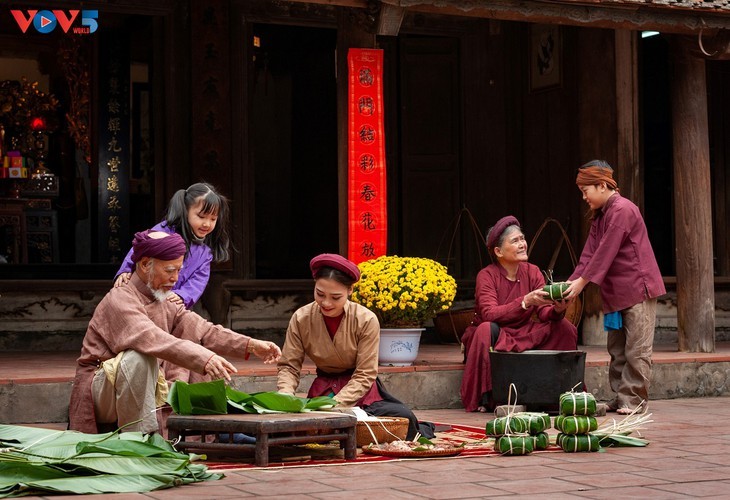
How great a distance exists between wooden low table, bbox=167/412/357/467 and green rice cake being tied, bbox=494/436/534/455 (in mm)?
731

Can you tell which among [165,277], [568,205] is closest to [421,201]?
[568,205]

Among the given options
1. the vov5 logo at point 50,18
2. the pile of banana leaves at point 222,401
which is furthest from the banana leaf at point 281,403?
the vov5 logo at point 50,18

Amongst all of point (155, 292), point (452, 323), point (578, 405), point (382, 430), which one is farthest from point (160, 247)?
point (452, 323)

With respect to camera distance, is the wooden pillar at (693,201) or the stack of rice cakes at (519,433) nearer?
the stack of rice cakes at (519,433)

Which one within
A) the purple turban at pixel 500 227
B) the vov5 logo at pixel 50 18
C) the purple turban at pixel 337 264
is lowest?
the purple turban at pixel 337 264

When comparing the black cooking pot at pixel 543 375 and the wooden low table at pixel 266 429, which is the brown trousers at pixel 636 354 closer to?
the black cooking pot at pixel 543 375

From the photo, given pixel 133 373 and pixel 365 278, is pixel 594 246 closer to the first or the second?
pixel 365 278

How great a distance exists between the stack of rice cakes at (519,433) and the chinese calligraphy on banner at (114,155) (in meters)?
6.23

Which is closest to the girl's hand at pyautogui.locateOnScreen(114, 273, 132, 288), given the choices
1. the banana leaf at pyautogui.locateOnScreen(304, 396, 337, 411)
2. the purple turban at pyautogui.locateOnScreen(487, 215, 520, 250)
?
the banana leaf at pyautogui.locateOnScreen(304, 396, 337, 411)

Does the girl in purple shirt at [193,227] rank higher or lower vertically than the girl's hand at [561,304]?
higher

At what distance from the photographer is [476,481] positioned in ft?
17.3

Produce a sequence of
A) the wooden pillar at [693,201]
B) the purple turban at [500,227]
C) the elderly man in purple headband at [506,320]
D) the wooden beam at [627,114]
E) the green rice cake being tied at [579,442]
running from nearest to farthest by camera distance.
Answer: the green rice cake being tied at [579,442]
the elderly man in purple headband at [506,320]
the purple turban at [500,227]
the wooden pillar at [693,201]
the wooden beam at [627,114]

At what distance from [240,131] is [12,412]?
4078mm

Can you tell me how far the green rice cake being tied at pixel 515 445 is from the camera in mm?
6039
